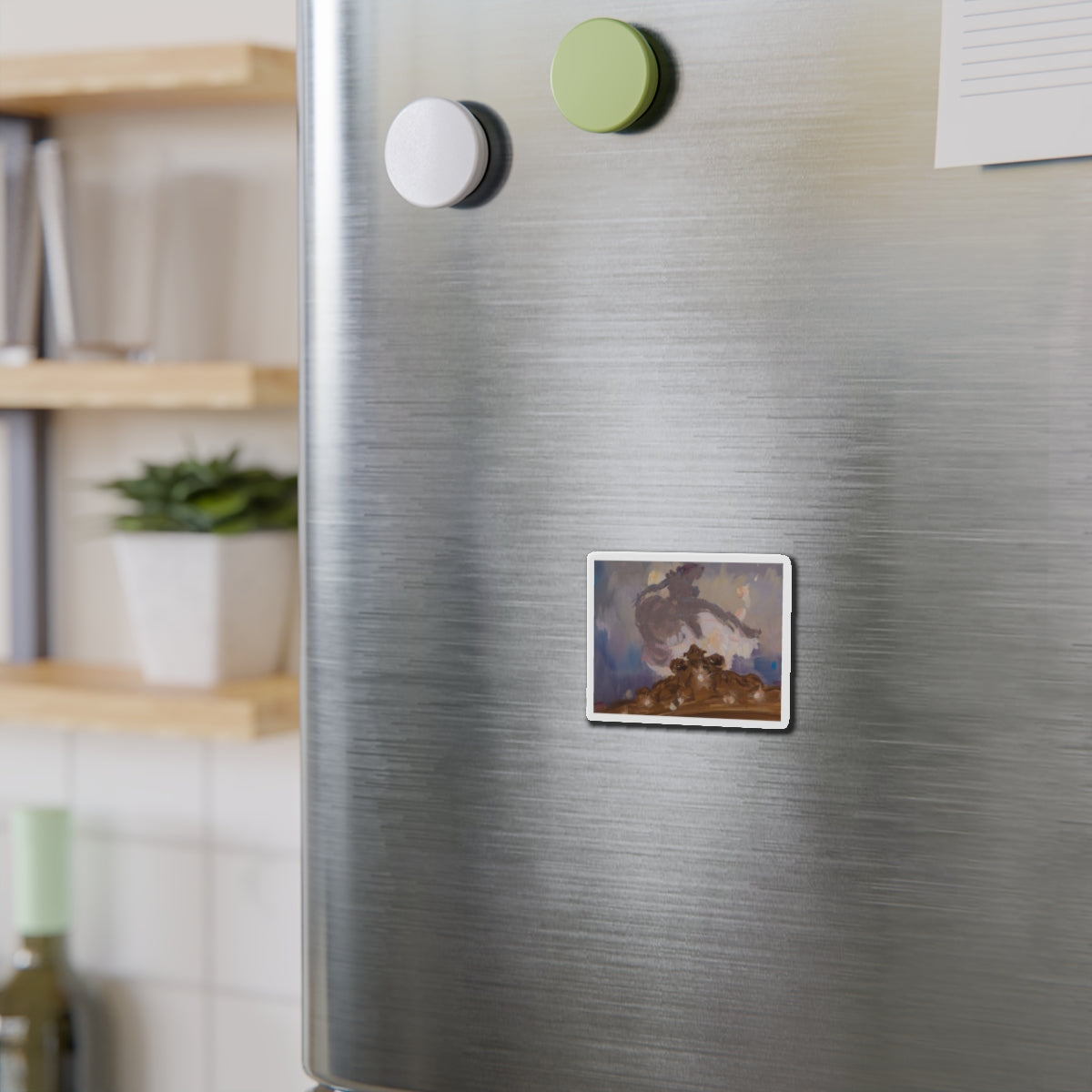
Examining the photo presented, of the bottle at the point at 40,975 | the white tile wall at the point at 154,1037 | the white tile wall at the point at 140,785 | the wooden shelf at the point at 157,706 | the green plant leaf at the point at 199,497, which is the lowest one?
the white tile wall at the point at 154,1037

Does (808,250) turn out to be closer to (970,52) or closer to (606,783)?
(970,52)

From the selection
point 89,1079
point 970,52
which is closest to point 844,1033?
point 970,52

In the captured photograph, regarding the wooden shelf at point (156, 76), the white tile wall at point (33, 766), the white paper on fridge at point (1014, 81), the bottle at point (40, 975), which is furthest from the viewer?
the white tile wall at point (33, 766)

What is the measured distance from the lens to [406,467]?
589 millimetres

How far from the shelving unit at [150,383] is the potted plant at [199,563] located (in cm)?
3

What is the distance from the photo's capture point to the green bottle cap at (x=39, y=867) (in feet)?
3.97

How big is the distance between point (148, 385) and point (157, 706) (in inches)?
10.2

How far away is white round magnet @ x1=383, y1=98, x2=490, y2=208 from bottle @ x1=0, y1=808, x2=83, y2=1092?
33.6 inches

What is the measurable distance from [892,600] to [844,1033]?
6.9 inches

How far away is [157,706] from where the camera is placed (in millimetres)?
1086

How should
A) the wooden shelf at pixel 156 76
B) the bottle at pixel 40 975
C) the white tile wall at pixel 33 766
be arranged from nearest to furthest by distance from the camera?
the wooden shelf at pixel 156 76 < the bottle at pixel 40 975 < the white tile wall at pixel 33 766

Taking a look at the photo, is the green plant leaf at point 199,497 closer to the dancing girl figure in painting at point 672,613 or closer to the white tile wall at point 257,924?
the white tile wall at point 257,924

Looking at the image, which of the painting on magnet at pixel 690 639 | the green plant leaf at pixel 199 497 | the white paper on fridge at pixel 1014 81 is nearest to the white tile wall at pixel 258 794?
the green plant leaf at pixel 199 497

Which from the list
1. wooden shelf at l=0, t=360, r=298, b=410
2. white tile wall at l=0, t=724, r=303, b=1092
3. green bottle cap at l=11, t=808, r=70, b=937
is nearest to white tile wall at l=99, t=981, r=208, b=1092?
white tile wall at l=0, t=724, r=303, b=1092
